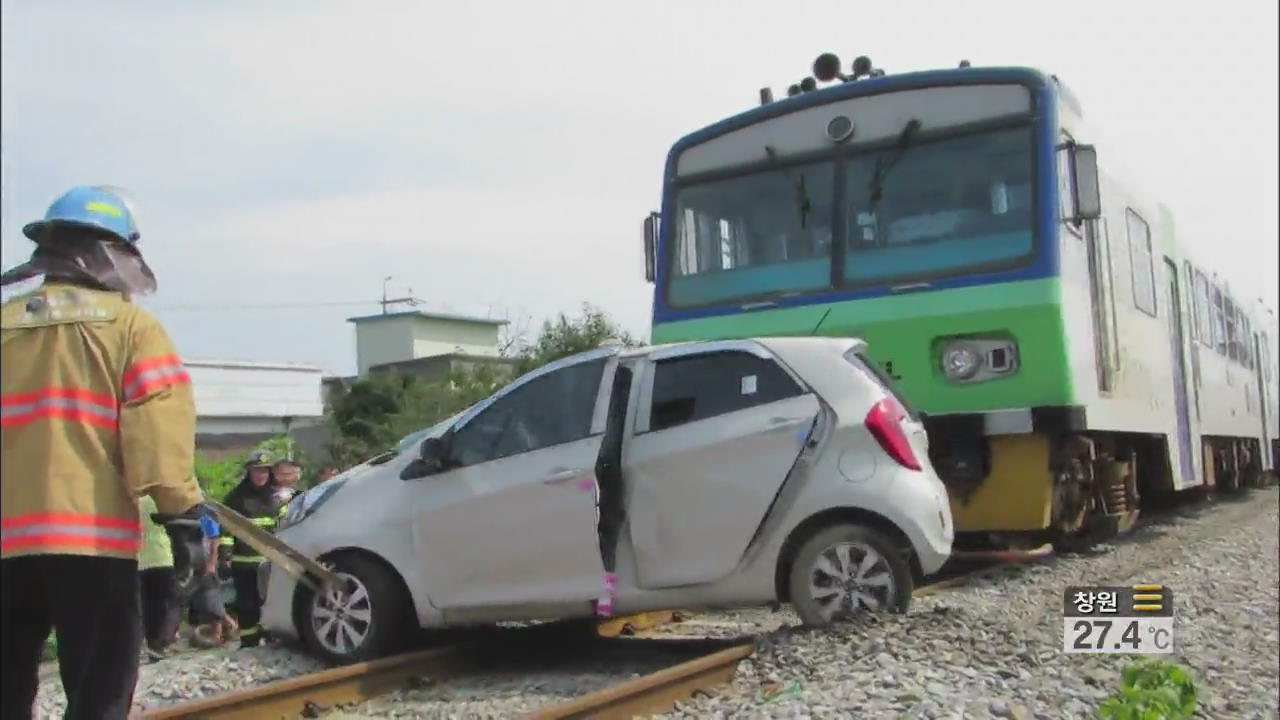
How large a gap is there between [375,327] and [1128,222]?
1604 inches

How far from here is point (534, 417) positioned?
6.96m

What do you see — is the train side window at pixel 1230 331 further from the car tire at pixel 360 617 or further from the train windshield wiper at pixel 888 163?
the car tire at pixel 360 617

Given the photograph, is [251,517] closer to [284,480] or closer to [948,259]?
[284,480]

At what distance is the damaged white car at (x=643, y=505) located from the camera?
6539 millimetres

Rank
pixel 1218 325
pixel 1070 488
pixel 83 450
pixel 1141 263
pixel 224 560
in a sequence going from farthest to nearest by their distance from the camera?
pixel 1218 325 → pixel 1141 263 → pixel 224 560 → pixel 1070 488 → pixel 83 450

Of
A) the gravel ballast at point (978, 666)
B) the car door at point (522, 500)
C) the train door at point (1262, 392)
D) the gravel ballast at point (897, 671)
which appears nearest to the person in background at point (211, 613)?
the gravel ballast at point (897, 671)

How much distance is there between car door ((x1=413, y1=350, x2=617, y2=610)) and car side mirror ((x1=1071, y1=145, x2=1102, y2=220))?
3.48m

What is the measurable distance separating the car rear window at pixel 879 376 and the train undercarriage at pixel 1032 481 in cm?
164

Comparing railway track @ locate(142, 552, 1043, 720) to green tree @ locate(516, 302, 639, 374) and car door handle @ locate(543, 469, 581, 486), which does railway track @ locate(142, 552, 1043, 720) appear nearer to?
car door handle @ locate(543, 469, 581, 486)

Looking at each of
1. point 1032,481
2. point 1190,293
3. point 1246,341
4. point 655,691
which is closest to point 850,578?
point 655,691

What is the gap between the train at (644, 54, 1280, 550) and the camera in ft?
27.8

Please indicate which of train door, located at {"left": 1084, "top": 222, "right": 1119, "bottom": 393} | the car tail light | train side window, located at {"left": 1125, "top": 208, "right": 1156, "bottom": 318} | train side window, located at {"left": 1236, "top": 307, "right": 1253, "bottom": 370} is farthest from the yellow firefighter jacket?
train side window, located at {"left": 1236, "top": 307, "right": 1253, "bottom": 370}

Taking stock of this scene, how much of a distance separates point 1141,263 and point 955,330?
3659 mm
